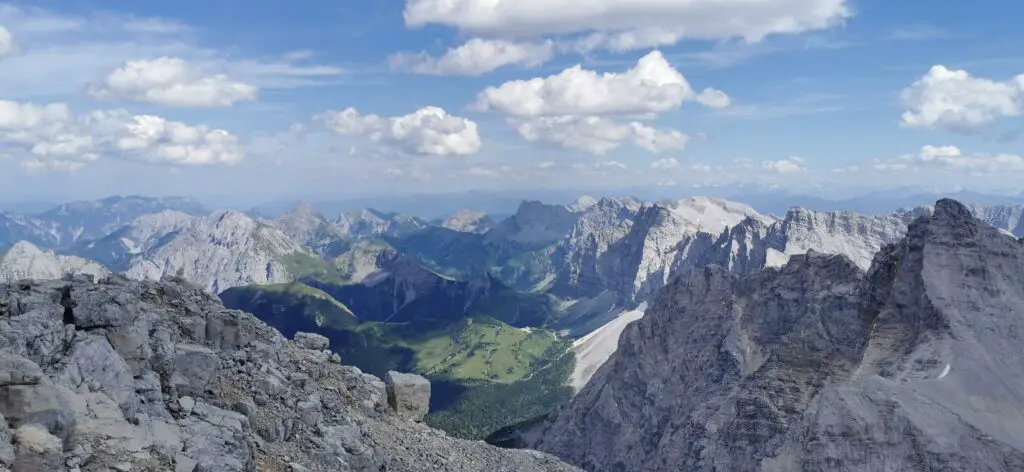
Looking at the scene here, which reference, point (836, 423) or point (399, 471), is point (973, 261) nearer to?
point (836, 423)

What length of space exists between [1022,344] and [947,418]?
29806 millimetres

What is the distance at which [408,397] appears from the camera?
67.8 meters

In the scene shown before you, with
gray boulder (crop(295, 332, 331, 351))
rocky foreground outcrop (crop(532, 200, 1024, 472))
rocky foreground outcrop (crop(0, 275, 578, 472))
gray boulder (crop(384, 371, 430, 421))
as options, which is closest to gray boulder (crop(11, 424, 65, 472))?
rocky foreground outcrop (crop(0, 275, 578, 472))

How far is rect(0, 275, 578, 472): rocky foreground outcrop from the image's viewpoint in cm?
3231

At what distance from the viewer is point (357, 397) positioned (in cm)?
6322

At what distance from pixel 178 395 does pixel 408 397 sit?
25.9 metres

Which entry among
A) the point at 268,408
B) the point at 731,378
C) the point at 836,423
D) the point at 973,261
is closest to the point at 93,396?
the point at 268,408

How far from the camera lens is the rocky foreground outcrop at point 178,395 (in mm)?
32312

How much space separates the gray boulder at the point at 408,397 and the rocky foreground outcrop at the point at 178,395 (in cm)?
13

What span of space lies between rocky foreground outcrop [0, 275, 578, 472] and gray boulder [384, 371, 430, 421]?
0.13 metres

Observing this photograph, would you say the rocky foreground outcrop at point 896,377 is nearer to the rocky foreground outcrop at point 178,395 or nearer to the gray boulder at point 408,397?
the rocky foreground outcrop at point 178,395

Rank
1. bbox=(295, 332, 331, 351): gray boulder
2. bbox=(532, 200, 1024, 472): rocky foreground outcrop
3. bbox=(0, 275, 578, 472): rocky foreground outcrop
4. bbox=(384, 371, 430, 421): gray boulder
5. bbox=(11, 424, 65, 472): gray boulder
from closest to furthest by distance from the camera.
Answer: bbox=(11, 424, 65, 472): gray boulder, bbox=(0, 275, 578, 472): rocky foreground outcrop, bbox=(384, 371, 430, 421): gray boulder, bbox=(295, 332, 331, 351): gray boulder, bbox=(532, 200, 1024, 472): rocky foreground outcrop

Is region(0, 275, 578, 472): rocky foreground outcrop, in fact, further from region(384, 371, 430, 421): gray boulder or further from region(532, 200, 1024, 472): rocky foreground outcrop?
region(532, 200, 1024, 472): rocky foreground outcrop

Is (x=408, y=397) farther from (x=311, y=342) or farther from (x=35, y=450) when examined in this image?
(x=35, y=450)
